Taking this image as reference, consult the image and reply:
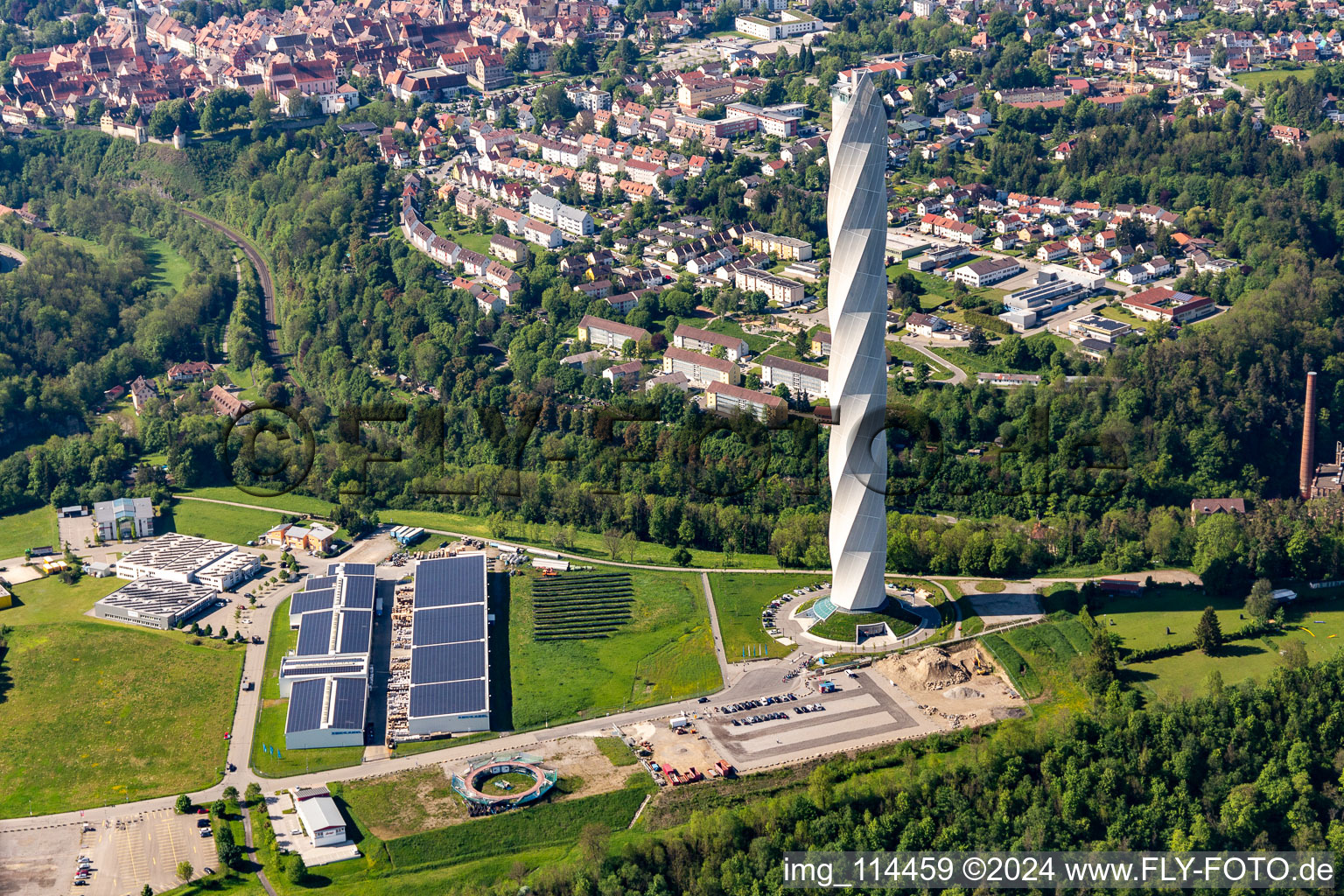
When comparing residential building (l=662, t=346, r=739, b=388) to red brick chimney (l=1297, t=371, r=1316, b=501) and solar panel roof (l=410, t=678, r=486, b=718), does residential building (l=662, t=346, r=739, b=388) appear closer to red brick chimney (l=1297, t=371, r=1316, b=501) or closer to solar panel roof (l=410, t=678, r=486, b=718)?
red brick chimney (l=1297, t=371, r=1316, b=501)

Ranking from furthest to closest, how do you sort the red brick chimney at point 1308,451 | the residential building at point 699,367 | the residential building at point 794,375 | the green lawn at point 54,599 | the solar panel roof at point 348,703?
the residential building at point 699,367 → the residential building at point 794,375 → the red brick chimney at point 1308,451 → the green lawn at point 54,599 → the solar panel roof at point 348,703

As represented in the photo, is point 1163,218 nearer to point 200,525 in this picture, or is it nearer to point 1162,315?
point 1162,315

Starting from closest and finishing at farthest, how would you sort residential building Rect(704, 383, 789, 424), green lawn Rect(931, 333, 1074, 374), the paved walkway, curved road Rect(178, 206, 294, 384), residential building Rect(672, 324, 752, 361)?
1. the paved walkway
2. residential building Rect(704, 383, 789, 424)
3. green lawn Rect(931, 333, 1074, 374)
4. residential building Rect(672, 324, 752, 361)
5. curved road Rect(178, 206, 294, 384)

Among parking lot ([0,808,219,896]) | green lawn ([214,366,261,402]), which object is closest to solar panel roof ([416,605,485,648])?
parking lot ([0,808,219,896])

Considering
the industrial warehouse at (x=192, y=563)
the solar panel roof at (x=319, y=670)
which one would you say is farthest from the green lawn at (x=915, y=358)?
the solar panel roof at (x=319, y=670)

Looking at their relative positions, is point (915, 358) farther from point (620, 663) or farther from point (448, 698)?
point (448, 698)

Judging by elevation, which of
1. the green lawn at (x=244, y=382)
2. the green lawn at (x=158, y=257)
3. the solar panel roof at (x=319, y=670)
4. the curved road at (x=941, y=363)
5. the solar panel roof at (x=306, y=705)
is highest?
the green lawn at (x=158, y=257)

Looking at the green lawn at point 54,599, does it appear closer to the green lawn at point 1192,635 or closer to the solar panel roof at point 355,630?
the solar panel roof at point 355,630
